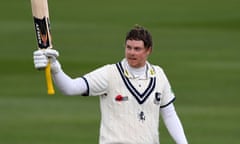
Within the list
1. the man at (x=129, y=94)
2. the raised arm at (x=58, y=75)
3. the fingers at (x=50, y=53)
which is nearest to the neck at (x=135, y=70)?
the man at (x=129, y=94)

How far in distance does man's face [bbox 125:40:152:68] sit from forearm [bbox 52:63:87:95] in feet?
1.57

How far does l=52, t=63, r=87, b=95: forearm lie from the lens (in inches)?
363

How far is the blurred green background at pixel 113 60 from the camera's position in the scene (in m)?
16.4

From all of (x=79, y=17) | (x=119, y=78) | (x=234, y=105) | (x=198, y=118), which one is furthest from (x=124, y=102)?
(x=79, y=17)

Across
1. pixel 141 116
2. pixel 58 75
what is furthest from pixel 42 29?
pixel 141 116

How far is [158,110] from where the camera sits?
9.94 metres

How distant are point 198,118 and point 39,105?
2.82 metres

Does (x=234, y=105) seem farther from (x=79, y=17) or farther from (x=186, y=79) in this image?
(x=79, y=17)

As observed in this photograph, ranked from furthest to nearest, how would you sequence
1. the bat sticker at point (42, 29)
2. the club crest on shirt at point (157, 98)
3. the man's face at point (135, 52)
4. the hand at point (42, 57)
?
the club crest on shirt at point (157, 98) < the man's face at point (135, 52) < the bat sticker at point (42, 29) < the hand at point (42, 57)

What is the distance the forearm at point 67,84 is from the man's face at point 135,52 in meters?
0.48

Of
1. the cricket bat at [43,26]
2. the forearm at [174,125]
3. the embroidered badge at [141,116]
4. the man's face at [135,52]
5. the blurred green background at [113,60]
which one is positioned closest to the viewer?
the cricket bat at [43,26]

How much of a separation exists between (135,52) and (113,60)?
42.7 ft

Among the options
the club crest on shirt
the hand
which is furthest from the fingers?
the club crest on shirt

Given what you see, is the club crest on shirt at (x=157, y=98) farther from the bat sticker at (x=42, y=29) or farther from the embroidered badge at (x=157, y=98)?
the bat sticker at (x=42, y=29)
